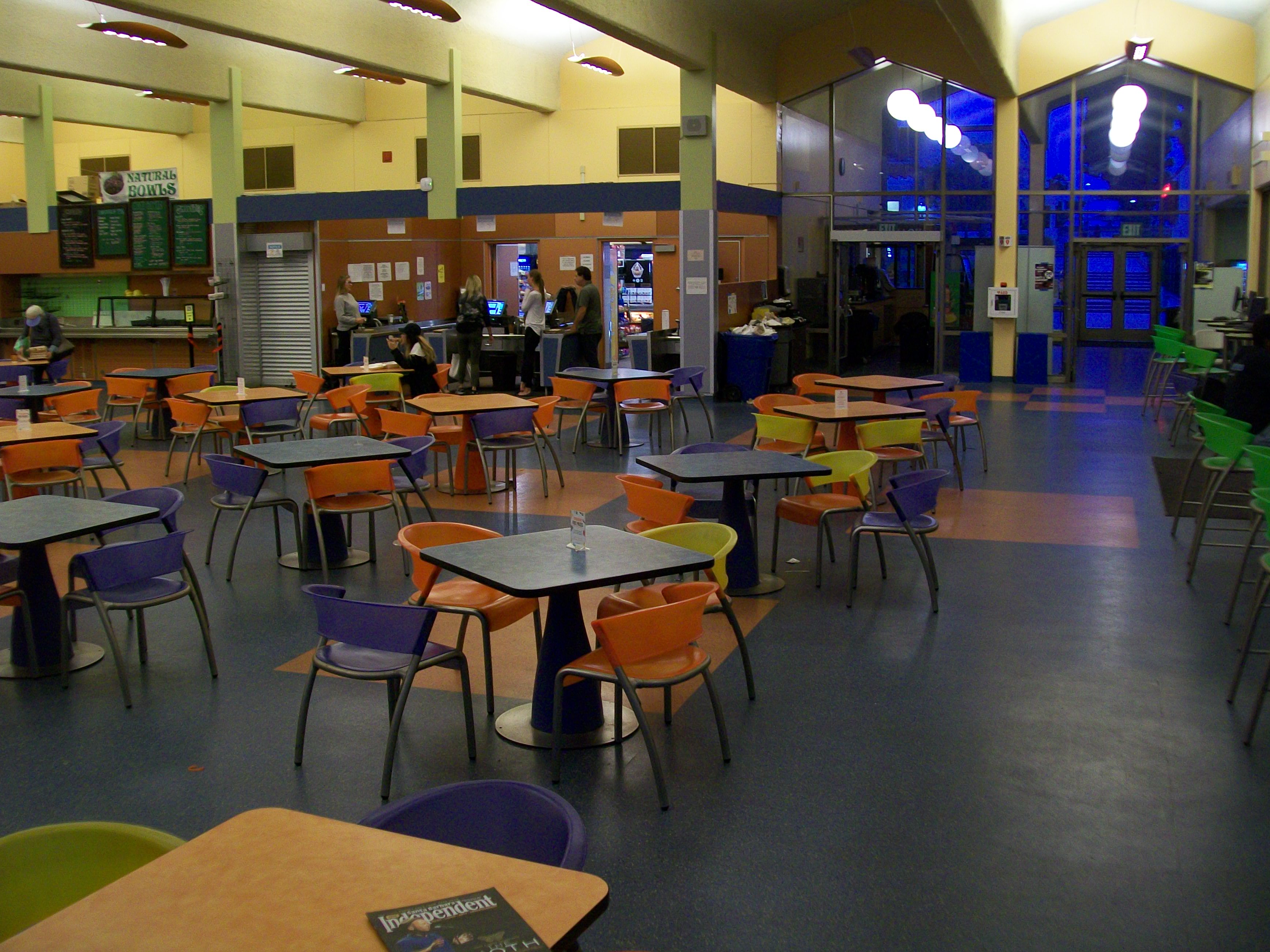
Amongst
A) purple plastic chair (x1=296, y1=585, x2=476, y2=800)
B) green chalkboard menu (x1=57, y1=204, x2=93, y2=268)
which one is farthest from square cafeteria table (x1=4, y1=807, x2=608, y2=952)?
green chalkboard menu (x1=57, y1=204, x2=93, y2=268)

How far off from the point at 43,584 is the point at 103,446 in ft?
10.1

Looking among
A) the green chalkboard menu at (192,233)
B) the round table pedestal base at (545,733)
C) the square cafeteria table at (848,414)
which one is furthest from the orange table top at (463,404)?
the green chalkboard menu at (192,233)

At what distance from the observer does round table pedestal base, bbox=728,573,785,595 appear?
20.1ft

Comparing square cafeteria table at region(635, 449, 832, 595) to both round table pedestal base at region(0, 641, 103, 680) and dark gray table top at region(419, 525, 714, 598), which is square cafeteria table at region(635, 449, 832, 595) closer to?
dark gray table top at region(419, 525, 714, 598)

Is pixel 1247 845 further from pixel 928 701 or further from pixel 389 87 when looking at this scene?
pixel 389 87

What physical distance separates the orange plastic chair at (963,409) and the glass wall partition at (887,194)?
7.29 m

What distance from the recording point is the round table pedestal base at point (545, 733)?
14.0 feet

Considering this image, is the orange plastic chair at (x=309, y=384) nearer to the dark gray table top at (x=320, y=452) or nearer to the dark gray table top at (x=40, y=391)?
the dark gray table top at (x=40, y=391)

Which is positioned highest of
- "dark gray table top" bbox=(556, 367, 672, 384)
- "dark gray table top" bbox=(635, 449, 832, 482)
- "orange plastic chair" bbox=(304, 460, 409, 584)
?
"dark gray table top" bbox=(556, 367, 672, 384)

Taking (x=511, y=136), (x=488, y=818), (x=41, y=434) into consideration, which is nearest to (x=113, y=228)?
(x=511, y=136)

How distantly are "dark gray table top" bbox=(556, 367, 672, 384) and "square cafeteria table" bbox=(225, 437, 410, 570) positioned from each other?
3.47 m

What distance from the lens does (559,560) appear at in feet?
13.7

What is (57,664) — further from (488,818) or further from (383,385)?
(383,385)

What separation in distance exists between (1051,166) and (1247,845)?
48.0ft
